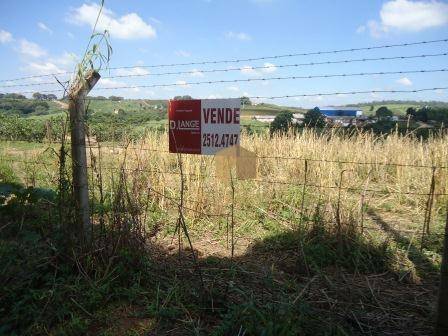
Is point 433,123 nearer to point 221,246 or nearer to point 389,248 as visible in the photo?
point 389,248

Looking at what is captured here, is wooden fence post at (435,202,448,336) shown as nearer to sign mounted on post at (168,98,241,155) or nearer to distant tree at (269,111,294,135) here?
sign mounted on post at (168,98,241,155)

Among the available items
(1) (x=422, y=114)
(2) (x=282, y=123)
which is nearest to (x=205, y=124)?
(2) (x=282, y=123)

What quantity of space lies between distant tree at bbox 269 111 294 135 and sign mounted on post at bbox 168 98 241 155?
521 centimetres

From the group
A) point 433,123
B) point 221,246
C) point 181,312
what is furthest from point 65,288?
point 433,123

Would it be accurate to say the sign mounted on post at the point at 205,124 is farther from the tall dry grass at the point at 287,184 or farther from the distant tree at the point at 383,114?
the distant tree at the point at 383,114

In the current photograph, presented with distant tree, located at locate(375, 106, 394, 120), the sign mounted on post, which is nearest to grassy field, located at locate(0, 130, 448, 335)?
the sign mounted on post

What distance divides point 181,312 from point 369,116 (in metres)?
9.12

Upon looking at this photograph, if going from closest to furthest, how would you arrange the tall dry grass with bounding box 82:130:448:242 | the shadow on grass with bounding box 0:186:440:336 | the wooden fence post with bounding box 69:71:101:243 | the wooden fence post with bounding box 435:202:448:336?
1. the wooden fence post with bounding box 435:202:448:336
2. the shadow on grass with bounding box 0:186:440:336
3. the wooden fence post with bounding box 69:71:101:243
4. the tall dry grass with bounding box 82:130:448:242

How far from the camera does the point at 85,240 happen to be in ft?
10.2

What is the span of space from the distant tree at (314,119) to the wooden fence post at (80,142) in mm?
6902

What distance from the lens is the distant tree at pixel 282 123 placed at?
9.51 metres

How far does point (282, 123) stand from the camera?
9703mm

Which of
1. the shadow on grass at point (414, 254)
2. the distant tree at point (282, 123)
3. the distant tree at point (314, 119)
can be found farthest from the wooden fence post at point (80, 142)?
the distant tree at point (314, 119)

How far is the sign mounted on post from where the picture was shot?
4211 mm
